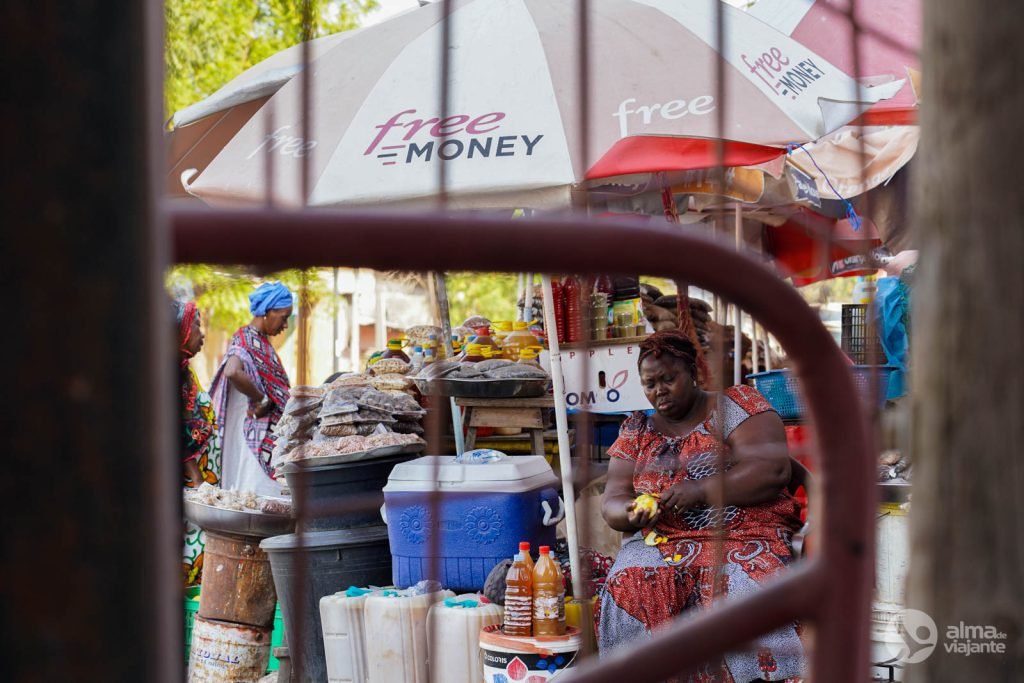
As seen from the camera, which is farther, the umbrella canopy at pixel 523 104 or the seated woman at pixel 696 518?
the seated woman at pixel 696 518

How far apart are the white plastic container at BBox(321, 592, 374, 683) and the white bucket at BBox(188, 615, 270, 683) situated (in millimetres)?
492

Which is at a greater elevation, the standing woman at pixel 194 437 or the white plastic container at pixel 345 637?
the standing woman at pixel 194 437

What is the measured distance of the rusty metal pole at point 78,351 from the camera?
39 cm

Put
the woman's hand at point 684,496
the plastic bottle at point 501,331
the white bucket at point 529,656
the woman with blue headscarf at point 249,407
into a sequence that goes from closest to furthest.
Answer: the white bucket at point 529,656 < the woman's hand at point 684,496 < the woman with blue headscarf at point 249,407 < the plastic bottle at point 501,331

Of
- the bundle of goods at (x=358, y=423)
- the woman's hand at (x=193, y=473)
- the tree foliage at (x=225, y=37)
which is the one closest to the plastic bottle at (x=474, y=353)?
the bundle of goods at (x=358, y=423)

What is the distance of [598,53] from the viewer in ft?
11.2

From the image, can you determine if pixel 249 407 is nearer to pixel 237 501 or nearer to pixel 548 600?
pixel 237 501

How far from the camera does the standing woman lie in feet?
15.1

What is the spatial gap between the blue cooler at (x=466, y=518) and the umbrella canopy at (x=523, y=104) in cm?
105

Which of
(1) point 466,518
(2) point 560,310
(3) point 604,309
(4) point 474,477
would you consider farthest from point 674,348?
(2) point 560,310

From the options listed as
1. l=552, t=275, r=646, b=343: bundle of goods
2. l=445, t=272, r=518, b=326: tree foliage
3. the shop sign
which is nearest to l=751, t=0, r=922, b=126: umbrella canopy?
l=552, t=275, r=646, b=343: bundle of goods

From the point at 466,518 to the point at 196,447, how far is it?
163 cm

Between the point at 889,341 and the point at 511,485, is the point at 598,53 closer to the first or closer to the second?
the point at 511,485

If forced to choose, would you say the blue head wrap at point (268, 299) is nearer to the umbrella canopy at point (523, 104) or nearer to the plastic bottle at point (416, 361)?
the plastic bottle at point (416, 361)
